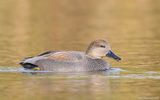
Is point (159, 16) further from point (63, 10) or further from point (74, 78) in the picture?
point (74, 78)

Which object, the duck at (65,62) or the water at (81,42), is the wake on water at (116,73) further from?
the duck at (65,62)

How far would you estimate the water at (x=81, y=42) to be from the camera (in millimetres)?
16297

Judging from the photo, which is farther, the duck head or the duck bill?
the duck head

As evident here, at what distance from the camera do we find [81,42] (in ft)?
83.7

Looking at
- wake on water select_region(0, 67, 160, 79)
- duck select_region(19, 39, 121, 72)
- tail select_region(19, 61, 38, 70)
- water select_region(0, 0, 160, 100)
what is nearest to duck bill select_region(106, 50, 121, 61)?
duck select_region(19, 39, 121, 72)

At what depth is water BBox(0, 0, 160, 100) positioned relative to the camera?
1630 centimetres

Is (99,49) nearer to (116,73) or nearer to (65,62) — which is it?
(65,62)

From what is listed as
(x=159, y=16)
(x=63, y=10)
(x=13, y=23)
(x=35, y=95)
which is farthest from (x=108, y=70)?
(x=63, y=10)

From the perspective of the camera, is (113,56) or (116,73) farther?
(113,56)

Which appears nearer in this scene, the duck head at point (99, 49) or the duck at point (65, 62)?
the duck at point (65, 62)

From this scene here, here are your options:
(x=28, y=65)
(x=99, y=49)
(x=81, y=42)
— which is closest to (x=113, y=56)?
(x=99, y=49)

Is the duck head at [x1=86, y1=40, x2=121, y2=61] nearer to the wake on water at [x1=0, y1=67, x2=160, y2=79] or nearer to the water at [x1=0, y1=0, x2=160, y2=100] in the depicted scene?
the water at [x1=0, y1=0, x2=160, y2=100]

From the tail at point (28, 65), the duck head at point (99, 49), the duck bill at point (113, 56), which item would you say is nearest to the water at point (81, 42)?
the tail at point (28, 65)

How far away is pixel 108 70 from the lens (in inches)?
760
